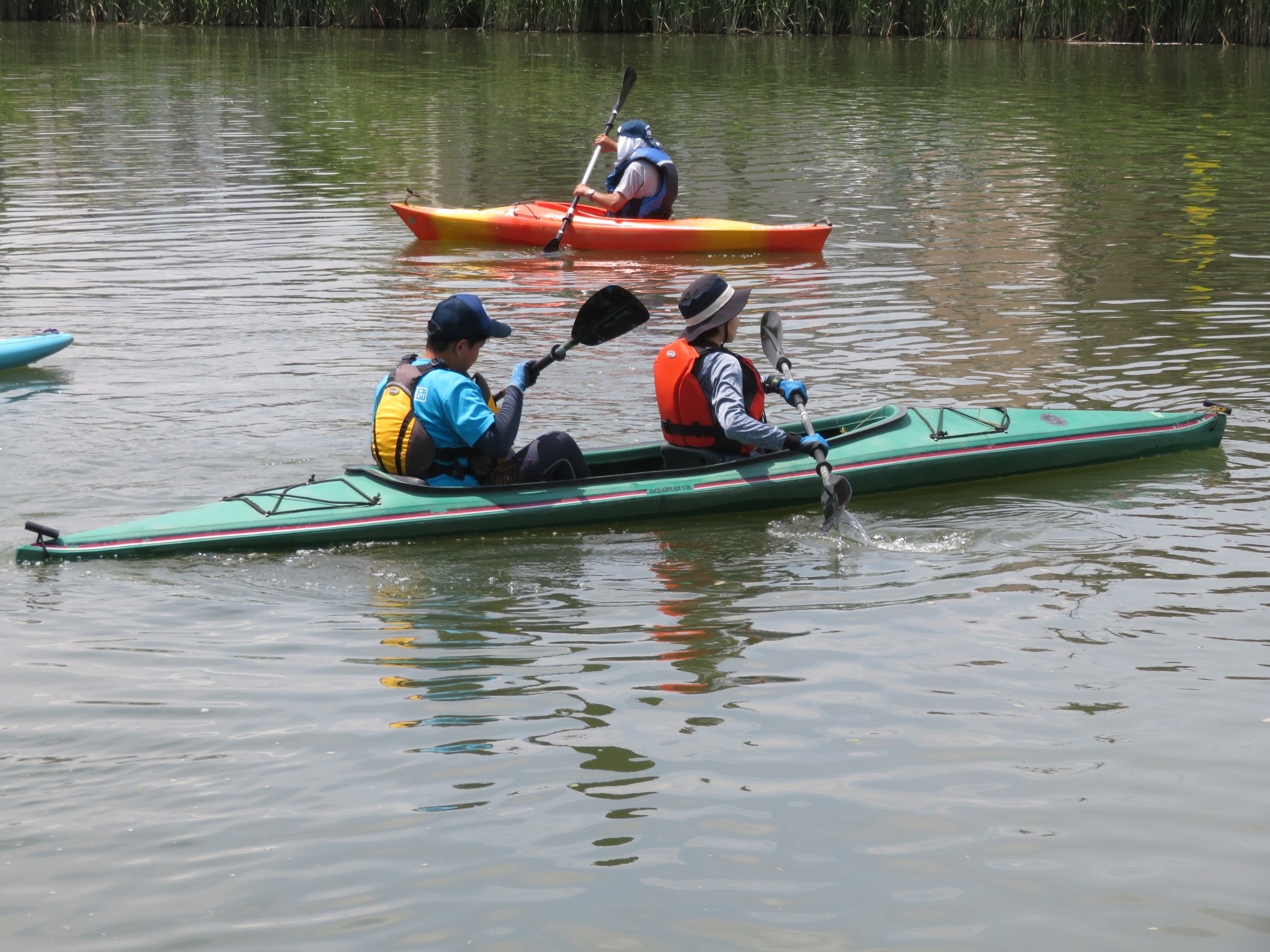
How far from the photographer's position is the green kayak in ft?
18.9

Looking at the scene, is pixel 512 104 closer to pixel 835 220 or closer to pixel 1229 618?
pixel 835 220

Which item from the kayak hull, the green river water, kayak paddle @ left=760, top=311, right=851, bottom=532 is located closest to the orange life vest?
kayak paddle @ left=760, top=311, right=851, bottom=532

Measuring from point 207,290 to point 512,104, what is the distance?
34.5 ft

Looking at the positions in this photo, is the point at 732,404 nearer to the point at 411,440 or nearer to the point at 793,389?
the point at 793,389

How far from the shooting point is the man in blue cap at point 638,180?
11.8 m

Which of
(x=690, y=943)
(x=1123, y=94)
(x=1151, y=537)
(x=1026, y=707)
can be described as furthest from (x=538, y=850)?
(x=1123, y=94)

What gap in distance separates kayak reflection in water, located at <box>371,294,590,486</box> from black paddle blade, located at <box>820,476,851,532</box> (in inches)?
38.8

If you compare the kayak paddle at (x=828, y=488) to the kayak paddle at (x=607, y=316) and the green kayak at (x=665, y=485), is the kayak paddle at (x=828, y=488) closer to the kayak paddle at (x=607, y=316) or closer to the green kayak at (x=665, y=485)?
the green kayak at (x=665, y=485)

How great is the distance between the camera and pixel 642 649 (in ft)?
15.8

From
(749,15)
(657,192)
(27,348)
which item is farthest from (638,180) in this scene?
(749,15)

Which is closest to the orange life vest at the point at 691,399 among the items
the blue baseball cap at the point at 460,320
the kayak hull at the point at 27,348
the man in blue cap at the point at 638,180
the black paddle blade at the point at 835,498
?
the black paddle blade at the point at 835,498

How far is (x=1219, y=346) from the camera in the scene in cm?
881

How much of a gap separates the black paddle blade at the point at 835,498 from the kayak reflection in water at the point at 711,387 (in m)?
0.19

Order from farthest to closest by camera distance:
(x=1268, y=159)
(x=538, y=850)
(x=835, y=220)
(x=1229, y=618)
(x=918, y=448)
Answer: (x=1268, y=159) → (x=835, y=220) → (x=918, y=448) → (x=1229, y=618) → (x=538, y=850)
